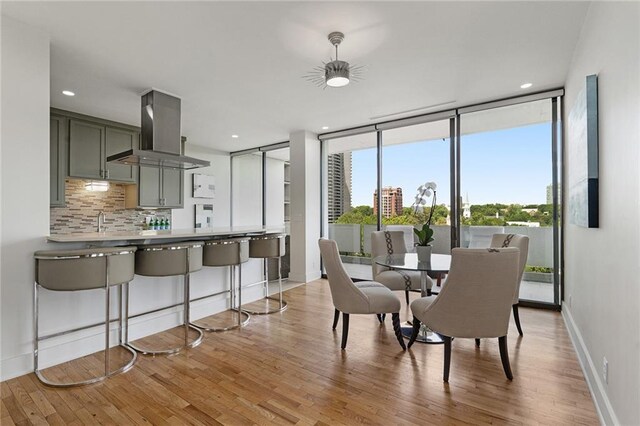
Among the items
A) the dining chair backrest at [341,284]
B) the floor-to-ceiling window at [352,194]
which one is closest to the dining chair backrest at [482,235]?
the floor-to-ceiling window at [352,194]

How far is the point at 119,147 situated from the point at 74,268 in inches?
134

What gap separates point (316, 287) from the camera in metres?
5.03

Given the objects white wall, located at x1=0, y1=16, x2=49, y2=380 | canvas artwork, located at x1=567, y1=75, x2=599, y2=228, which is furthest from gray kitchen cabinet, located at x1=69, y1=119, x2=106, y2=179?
canvas artwork, located at x1=567, y1=75, x2=599, y2=228

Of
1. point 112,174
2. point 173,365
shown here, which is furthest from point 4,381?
point 112,174

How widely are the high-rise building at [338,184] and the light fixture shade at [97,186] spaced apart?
3.68m

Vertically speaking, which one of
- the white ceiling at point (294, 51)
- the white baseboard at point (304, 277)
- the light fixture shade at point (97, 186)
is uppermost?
the white ceiling at point (294, 51)

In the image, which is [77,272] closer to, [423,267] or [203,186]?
[423,267]

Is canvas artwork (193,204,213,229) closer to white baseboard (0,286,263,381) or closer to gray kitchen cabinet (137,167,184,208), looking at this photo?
gray kitchen cabinet (137,167,184,208)

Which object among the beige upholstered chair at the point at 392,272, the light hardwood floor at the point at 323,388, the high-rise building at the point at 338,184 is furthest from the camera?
the high-rise building at the point at 338,184

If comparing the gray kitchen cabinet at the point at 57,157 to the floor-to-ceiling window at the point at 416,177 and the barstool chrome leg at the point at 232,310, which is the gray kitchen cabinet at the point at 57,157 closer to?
the barstool chrome leg at the point at 232,310

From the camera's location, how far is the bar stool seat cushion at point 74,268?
2141 millimetres

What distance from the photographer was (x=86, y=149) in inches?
176

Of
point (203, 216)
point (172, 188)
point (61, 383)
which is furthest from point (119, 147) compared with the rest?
point (61, 383)

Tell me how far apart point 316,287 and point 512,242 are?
2932 millimetres
